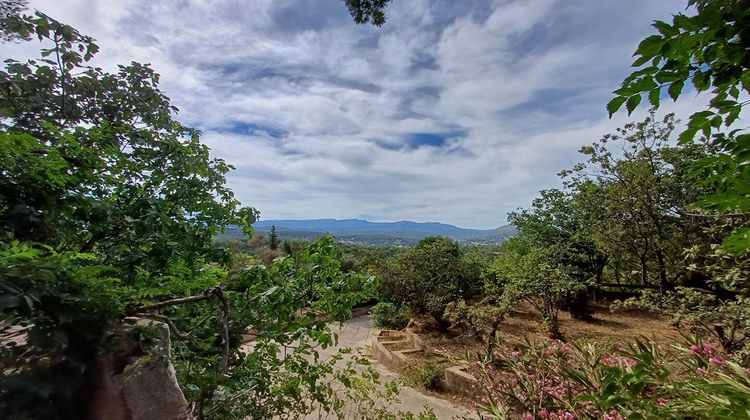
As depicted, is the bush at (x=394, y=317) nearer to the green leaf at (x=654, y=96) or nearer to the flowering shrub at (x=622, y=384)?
the flowering shrub at (x=622, y=384)

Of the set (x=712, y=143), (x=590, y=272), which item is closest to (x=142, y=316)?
(x=712, y=143)

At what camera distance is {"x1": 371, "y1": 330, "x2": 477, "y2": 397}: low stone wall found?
642cm

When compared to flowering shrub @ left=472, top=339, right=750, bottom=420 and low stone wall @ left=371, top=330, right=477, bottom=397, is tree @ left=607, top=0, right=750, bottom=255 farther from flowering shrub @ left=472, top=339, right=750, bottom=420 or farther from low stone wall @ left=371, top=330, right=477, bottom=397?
low stone wall @ left=371, top=330, right=477, bottom=397

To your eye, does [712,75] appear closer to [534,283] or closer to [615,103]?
[615,103]

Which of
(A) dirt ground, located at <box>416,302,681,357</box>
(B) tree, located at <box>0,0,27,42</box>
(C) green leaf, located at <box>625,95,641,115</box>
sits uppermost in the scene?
(B) tree, located at <box>0,0,27,42</box>

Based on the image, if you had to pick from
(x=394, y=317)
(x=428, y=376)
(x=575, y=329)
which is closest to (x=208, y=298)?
(x=428, y=376)

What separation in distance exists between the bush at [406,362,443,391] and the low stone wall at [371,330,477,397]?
0.12 m

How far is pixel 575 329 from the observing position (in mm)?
9172

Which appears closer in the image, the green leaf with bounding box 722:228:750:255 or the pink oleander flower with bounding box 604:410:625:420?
the green leaf with bounding box 722:228:750:255

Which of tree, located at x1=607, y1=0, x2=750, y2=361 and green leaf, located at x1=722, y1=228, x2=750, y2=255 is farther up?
tree, located at x1=607, y1=0, x2=750, y2=361

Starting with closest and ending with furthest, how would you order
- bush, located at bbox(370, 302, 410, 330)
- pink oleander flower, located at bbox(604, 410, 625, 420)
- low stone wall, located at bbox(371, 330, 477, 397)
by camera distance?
pink oleander flower, located at bbox(604, 410, 625, 420), low stone wall, located at bbox(371, 330, 477, 397), bush, located at bbox(370, 302, 410, 330)

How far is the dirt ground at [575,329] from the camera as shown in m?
8.34

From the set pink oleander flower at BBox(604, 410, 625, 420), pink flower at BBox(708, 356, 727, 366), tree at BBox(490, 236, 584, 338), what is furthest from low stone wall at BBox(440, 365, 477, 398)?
pink flower at BBox(708, 356, 727, 366)

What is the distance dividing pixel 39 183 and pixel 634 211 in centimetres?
941
